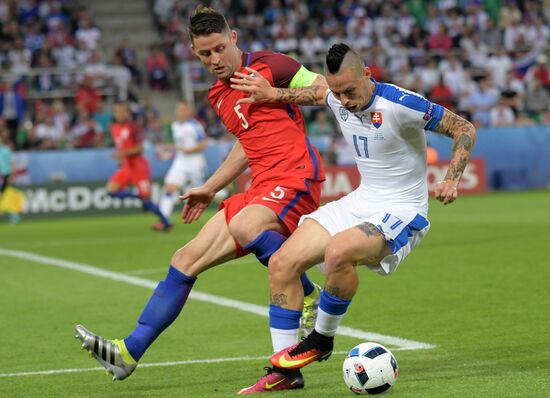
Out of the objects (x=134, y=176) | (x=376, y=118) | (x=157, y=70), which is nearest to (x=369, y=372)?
(x=376, y=118)

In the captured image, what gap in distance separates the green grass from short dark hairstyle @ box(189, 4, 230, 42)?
2.01m

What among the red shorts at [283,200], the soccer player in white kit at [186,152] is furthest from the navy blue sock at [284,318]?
the soccer player in white kit at [186,152]

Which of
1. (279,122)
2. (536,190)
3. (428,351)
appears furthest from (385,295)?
(536,190)

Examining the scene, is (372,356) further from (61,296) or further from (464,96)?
(464,96)

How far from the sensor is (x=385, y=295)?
1029 cm

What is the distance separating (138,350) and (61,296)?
15.6 feet

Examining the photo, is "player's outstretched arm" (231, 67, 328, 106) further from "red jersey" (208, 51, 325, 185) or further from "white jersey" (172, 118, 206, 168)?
"white jersey" (172, 118, 206, 168)

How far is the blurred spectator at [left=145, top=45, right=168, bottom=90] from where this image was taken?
2828 centimetres

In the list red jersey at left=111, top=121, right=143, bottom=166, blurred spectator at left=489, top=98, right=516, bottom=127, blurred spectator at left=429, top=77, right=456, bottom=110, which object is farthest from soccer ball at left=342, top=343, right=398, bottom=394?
blurred spectator at left=489, top=98, right=516, bottom=127

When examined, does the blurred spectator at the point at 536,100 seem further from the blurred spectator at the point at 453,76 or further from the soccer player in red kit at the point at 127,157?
the soccer player in red kit at the point at 127,157

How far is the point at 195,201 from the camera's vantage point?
285 inches

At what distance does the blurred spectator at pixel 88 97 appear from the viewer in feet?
84.6

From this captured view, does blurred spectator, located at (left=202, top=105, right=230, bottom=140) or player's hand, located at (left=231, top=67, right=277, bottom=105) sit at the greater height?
player's hand, located at (left=231, top=67, right=277, bottom=105)

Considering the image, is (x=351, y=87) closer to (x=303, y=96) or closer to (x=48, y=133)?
(x=303, y=96)
